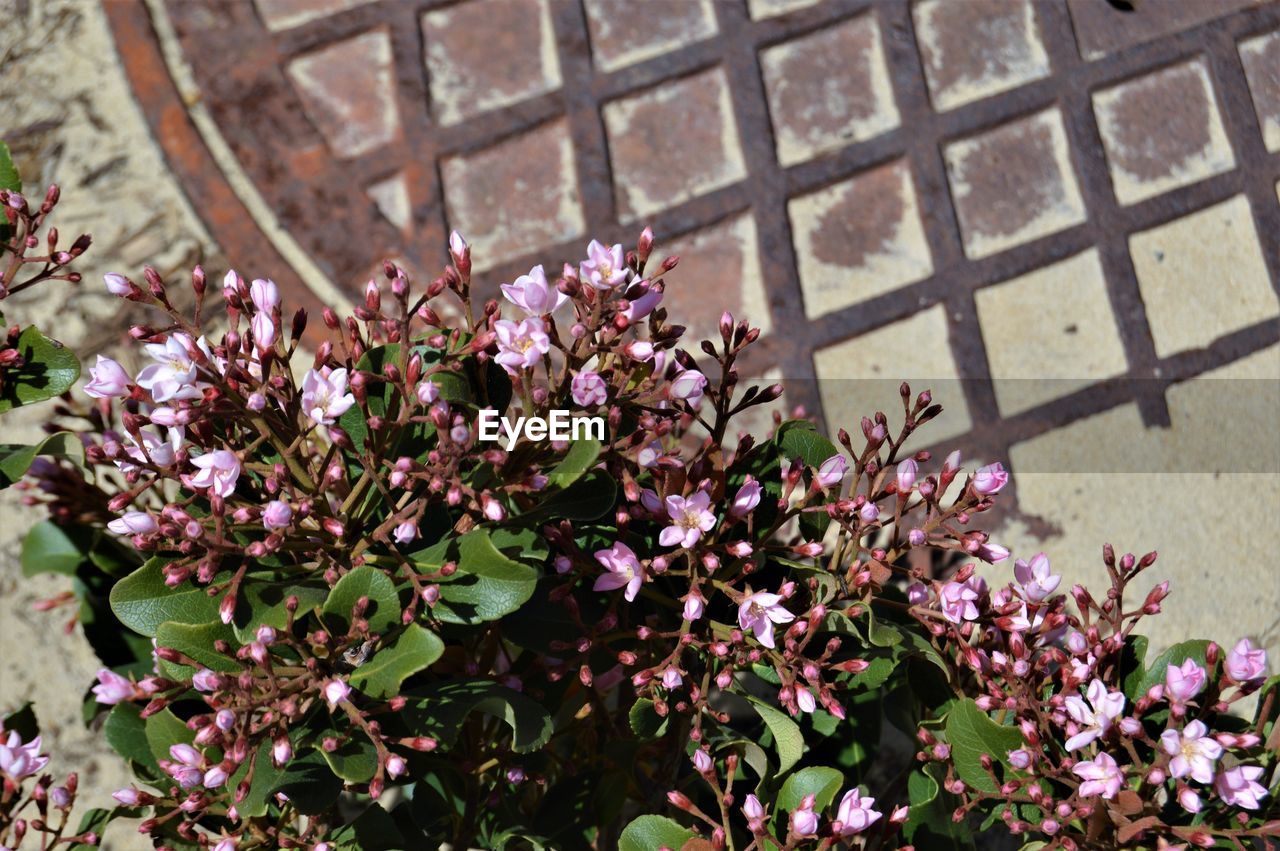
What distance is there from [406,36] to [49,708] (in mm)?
1242

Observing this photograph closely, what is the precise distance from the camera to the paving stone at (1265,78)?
2.02 metres

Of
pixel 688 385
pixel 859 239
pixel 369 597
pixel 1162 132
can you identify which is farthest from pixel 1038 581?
pixel 1162 132

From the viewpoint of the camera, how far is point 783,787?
1.00 m

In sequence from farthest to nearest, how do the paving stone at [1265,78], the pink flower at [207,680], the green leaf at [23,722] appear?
1. the paving stone at [1265,78]
2. the green leaf at [23,722]
3. the pink flower at [207,680]

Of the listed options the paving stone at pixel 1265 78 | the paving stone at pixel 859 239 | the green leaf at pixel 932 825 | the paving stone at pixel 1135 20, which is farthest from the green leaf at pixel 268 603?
the paving stone at pixel 1265 78

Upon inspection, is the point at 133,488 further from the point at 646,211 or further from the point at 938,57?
the point at 938,57

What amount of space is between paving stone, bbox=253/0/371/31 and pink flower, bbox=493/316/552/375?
144 cm

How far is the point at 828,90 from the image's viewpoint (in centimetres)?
204

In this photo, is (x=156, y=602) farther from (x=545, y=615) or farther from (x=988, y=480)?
(x=988, y=480)

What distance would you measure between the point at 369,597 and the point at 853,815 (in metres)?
0.41

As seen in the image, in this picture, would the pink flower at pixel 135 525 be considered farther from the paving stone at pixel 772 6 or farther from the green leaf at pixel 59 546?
the paving stone at pixel 772 6

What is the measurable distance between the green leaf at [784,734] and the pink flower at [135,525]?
0.51 metres

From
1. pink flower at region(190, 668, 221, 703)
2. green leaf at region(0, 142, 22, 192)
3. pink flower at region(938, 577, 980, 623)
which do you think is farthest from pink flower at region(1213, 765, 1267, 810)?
green leaf at region(0, 142, 22, 192)

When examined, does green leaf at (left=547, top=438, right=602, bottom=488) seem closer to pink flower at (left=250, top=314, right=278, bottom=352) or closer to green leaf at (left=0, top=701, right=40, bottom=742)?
pink flower at (left=250, top=314, right=278, bottom=352)
